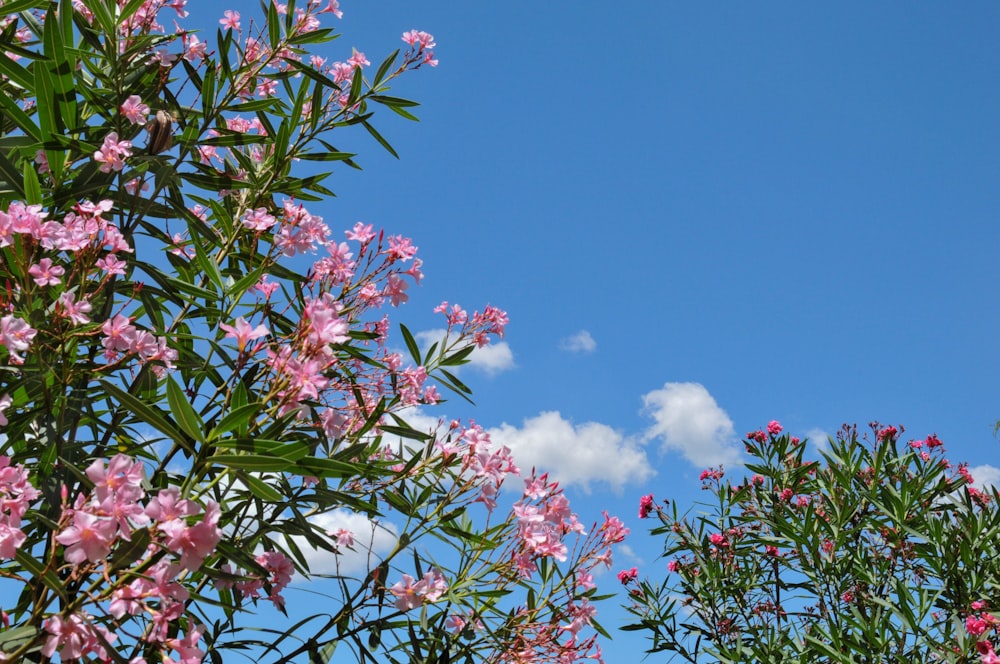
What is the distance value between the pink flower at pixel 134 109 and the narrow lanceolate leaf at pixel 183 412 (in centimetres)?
96

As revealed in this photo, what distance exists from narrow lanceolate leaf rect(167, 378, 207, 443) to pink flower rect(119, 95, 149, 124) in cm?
Answer: 96

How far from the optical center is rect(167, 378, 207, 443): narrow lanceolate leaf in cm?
129

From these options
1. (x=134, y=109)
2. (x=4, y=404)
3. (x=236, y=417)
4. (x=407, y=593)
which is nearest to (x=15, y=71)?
(x=134, y=109)

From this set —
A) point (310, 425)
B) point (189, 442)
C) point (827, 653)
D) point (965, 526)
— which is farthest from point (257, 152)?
point (965, 526)

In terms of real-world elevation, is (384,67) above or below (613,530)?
above

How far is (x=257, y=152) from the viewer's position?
258 cm

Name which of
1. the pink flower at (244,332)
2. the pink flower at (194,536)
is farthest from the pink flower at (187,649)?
the pink flower at (244,332)

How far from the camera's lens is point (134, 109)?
1.96 meters

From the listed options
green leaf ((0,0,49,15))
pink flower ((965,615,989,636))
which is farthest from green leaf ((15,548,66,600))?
pink flower ((965,615,989,636))

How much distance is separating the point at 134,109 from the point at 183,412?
0.99 metres

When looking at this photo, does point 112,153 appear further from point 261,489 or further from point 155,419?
point 261,489

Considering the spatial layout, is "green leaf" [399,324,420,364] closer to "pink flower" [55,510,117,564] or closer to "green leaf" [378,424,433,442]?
"green leaf" [378,424,433,442]

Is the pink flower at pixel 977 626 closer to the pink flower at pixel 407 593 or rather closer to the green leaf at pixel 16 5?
the pink flower at pixel 407 593

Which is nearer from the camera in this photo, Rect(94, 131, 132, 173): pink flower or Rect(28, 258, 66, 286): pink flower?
Rect(28, 258, 66, 286): pink flower
